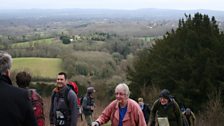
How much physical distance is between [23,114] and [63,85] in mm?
3003

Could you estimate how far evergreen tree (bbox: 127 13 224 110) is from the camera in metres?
26.8

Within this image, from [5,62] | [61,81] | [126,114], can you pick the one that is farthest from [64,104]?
[5,62]

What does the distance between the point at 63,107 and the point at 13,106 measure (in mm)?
3092

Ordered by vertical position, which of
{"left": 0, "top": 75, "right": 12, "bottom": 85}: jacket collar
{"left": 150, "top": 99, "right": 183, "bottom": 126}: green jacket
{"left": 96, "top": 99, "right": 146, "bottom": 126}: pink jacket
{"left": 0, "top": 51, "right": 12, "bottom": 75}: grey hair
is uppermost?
{"left": 0, "top": 51, "right": 12, "bottom": 75}: grey hair

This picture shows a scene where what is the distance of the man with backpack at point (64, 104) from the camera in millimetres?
6570

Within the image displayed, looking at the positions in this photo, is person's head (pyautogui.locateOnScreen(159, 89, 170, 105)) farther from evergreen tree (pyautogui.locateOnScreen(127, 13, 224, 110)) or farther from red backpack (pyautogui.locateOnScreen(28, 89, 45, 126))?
evergreen tree (pyautogui.locateOnScreen(127, 13, 224, 110))

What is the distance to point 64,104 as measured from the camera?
21.7ft

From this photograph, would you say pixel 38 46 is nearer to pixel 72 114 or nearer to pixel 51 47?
pixel 51 47

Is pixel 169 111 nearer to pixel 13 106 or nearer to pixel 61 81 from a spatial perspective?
pixel 61 81

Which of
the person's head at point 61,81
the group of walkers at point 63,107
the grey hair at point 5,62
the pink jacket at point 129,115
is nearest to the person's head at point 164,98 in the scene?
the group of walkers at point 63,107

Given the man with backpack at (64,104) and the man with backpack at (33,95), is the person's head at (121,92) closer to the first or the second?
the man with backpack at (33,95)

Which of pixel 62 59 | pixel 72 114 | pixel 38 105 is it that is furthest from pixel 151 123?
pixel 62 59

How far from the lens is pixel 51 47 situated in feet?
258

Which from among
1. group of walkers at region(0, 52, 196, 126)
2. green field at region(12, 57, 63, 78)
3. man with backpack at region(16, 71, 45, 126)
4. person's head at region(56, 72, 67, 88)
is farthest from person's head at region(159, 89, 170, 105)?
green field at region(12, 57, 63, 78)
